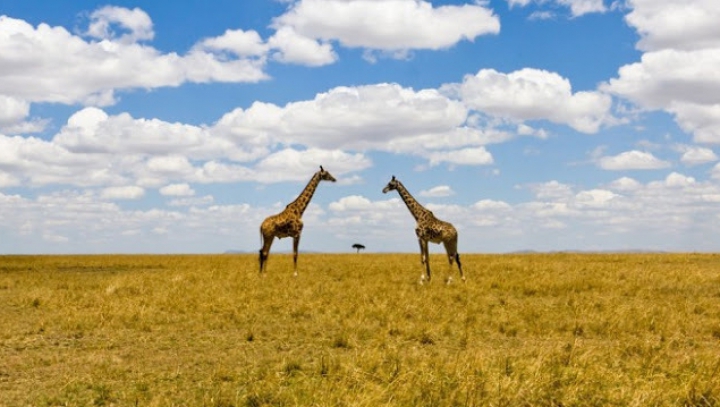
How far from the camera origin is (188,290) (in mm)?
17875

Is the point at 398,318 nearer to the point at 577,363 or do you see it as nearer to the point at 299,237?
the point at 577,363

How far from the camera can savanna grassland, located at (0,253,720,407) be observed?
7.70m

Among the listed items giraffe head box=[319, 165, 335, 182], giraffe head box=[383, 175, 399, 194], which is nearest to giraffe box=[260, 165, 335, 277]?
giraffe head box=[319, 165, 335, 182]

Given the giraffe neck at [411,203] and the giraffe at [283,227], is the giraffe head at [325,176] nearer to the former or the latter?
the giraffe at [283,227]

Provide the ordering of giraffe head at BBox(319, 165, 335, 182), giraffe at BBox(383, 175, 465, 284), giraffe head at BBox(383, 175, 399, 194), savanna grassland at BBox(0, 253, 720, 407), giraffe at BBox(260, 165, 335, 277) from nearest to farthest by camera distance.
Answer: savanna grassland at BBox(0, 253, 720, 407)
giraffe at BBox(383, 175, 465, 284)
giraffe head at BBox(383, 175, 399, 194)
giraffe at BBox(260, 165, 335, 277)
giraffe head at BBox(319, 165, 335, 182)

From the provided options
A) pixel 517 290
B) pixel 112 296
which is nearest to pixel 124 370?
pixel 112 296

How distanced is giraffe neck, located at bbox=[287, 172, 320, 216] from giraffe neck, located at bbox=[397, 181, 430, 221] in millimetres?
4025

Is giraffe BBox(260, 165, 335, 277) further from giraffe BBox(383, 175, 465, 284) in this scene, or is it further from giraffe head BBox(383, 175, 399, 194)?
giraffe BBox(383, 175, 465, 284)

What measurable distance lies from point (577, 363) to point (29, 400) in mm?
7175

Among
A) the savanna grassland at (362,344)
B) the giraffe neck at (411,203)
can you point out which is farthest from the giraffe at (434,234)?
the savanna grassland at (362,344)

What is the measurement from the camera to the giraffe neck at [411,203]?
2133 cm

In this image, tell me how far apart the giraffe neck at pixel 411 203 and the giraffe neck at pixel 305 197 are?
4.03 m

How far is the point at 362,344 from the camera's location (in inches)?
426

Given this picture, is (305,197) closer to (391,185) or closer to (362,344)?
(391,185)
